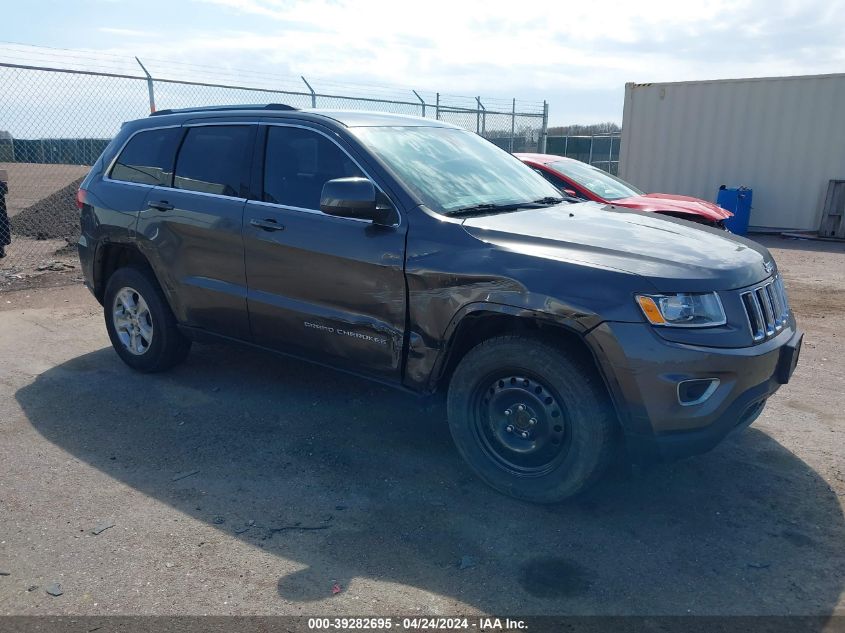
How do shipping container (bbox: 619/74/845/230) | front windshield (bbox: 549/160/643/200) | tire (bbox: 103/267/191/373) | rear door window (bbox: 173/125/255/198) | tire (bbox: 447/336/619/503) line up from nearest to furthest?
tire (bbox: 447/336/619/503)
rear door window (bbox: 173/125/255/198)
tire (bbox: 103/267/191/373)
front windshield (bbox: 549/160/643/200)
shipping container (bbox: 619/74/845/230)

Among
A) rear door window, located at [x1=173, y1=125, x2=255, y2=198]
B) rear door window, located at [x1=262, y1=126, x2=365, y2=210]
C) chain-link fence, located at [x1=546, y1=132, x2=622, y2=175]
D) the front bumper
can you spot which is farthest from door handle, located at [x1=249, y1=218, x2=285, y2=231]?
chain-link fence, located at [x1=546, y1=132, x2=622, y2=175]

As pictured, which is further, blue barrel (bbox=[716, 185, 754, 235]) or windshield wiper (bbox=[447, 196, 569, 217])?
blue barrel (bbox=[716, 185, 754, 235])

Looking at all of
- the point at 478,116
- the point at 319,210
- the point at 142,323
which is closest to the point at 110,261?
the point at 142,323

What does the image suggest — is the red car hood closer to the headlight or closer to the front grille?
the front grille

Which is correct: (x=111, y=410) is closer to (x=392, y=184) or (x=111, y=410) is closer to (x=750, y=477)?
(x=392, y=184)

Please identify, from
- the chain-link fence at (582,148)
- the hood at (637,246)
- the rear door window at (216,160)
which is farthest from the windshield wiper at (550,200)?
the chain-link fence at (582,148)

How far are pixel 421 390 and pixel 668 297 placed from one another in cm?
140

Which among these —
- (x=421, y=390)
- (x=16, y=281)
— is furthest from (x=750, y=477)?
(x=16, y=281)

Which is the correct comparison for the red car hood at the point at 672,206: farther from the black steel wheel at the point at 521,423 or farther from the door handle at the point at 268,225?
the black steel wheel at the point at 521,423

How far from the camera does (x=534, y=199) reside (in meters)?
4.47

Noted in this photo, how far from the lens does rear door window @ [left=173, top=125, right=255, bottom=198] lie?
15.1ft

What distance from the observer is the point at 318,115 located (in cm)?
437

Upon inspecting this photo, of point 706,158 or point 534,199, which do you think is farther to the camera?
point 706,158

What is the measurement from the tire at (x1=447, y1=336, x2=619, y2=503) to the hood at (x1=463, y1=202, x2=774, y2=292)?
0.47 meters
